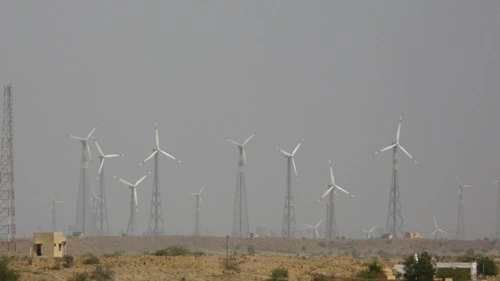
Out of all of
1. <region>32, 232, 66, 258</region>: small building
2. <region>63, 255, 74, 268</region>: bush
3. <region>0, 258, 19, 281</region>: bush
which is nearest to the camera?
<region>0, 258, 19, 281</region>: bush

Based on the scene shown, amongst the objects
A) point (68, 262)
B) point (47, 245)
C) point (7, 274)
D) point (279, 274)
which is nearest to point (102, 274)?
point (7, 274)

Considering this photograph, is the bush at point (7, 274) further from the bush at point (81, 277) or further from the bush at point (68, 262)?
the bush at point (68, 262)

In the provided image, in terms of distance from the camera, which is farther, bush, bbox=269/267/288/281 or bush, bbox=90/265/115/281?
bush, bbox=269/267/288/281

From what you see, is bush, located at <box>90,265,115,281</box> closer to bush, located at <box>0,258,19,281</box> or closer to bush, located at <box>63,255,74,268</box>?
bush, located at <box>0,258,19,281</box>

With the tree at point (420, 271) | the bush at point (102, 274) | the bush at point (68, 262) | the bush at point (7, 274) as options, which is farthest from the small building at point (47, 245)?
the tree at point (420, 271)

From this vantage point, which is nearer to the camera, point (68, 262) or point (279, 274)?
point (279, 274)

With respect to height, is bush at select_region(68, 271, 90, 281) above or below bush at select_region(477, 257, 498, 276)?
below

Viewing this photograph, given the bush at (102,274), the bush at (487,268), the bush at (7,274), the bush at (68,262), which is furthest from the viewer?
the bush at (487,268)

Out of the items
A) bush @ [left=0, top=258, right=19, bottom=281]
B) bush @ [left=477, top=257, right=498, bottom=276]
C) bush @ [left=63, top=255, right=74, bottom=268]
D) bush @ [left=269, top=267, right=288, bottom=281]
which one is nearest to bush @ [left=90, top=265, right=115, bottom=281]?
bush @ [left=0, top=258, right=19, bottom=281]

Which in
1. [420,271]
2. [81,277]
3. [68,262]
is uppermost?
[68,262]

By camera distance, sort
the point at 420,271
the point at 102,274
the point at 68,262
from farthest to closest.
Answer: the point at 68,262, the point at 420,271, the point at 102,274

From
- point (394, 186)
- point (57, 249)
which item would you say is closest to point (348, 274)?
point (57, 249)

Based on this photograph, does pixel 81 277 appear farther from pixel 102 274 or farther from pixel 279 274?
pixel 279 274

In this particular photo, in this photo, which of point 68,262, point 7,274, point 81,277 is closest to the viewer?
point 7,274
